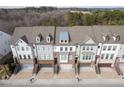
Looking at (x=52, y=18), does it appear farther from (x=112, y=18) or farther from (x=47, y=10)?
(x=112, y=18)

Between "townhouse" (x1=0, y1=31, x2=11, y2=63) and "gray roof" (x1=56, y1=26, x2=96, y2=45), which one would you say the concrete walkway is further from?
"gray roof" (x1=56, y1=26, x2=96, y2=45)

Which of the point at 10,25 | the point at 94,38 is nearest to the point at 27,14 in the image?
the point at 10,25

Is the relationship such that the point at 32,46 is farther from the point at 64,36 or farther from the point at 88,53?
the point at 88,53

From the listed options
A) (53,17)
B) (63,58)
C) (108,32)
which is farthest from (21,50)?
(108,32)

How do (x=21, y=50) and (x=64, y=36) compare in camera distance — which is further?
(x=21, y=50)

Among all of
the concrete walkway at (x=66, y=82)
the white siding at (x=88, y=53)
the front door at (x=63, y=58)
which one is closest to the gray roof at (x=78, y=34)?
the white siding at (x=88, y=53)

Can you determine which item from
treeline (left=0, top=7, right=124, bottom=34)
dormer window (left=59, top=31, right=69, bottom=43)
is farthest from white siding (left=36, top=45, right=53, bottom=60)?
treeline (left=0, top=7, right=124, bottom=34)
